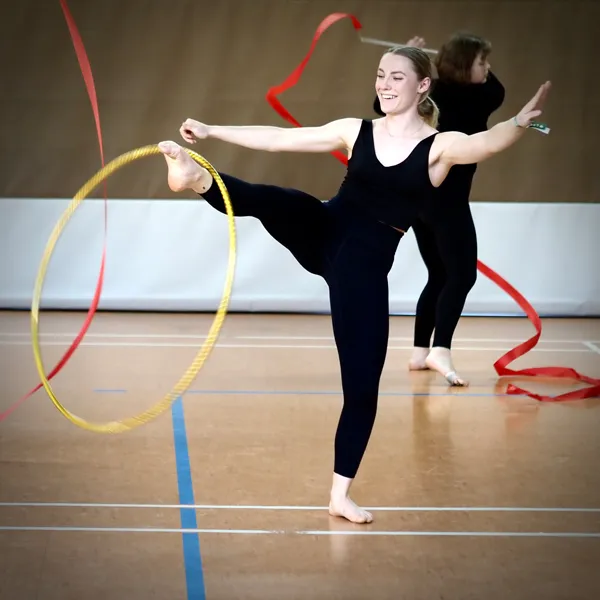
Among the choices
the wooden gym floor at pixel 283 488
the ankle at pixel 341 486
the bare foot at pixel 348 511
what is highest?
the ankle at pixel 341 486

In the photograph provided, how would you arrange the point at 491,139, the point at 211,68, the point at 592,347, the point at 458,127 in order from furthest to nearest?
the point at 211,68
the point at 592,347
the point at 458,127
the point at 491,139

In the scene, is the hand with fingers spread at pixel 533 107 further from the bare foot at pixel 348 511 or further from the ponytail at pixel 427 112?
the bare foot at pixel 348 511

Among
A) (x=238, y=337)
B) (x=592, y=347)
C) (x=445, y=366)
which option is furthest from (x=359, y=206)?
(x=592, y=347)

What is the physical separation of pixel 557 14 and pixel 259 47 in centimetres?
191

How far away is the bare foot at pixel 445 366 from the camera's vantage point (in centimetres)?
473

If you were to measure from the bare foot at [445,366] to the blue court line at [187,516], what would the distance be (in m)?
1.23

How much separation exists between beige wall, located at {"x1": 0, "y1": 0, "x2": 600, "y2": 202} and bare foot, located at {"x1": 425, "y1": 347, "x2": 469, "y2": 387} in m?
2.47

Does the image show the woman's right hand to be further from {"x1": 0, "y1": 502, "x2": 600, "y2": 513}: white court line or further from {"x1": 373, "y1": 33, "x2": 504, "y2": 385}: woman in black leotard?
{"x1": 373, "y1": 33, "x2": 504, "y2": 385}: woman in black leotard

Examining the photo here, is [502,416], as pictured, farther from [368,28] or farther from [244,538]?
[368,28]

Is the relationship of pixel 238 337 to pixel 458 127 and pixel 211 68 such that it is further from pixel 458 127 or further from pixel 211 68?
pixel 458 127

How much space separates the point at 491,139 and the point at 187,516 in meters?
1.29

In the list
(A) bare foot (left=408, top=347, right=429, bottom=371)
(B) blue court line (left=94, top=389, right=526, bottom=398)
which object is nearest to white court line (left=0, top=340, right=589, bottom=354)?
(A) bare foot (left=408, top=347, right=429, bottom=371)

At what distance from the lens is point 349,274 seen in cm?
289

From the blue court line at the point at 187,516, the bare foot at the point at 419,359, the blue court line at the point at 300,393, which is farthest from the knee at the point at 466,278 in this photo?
the blue court line at the point at 187,516
